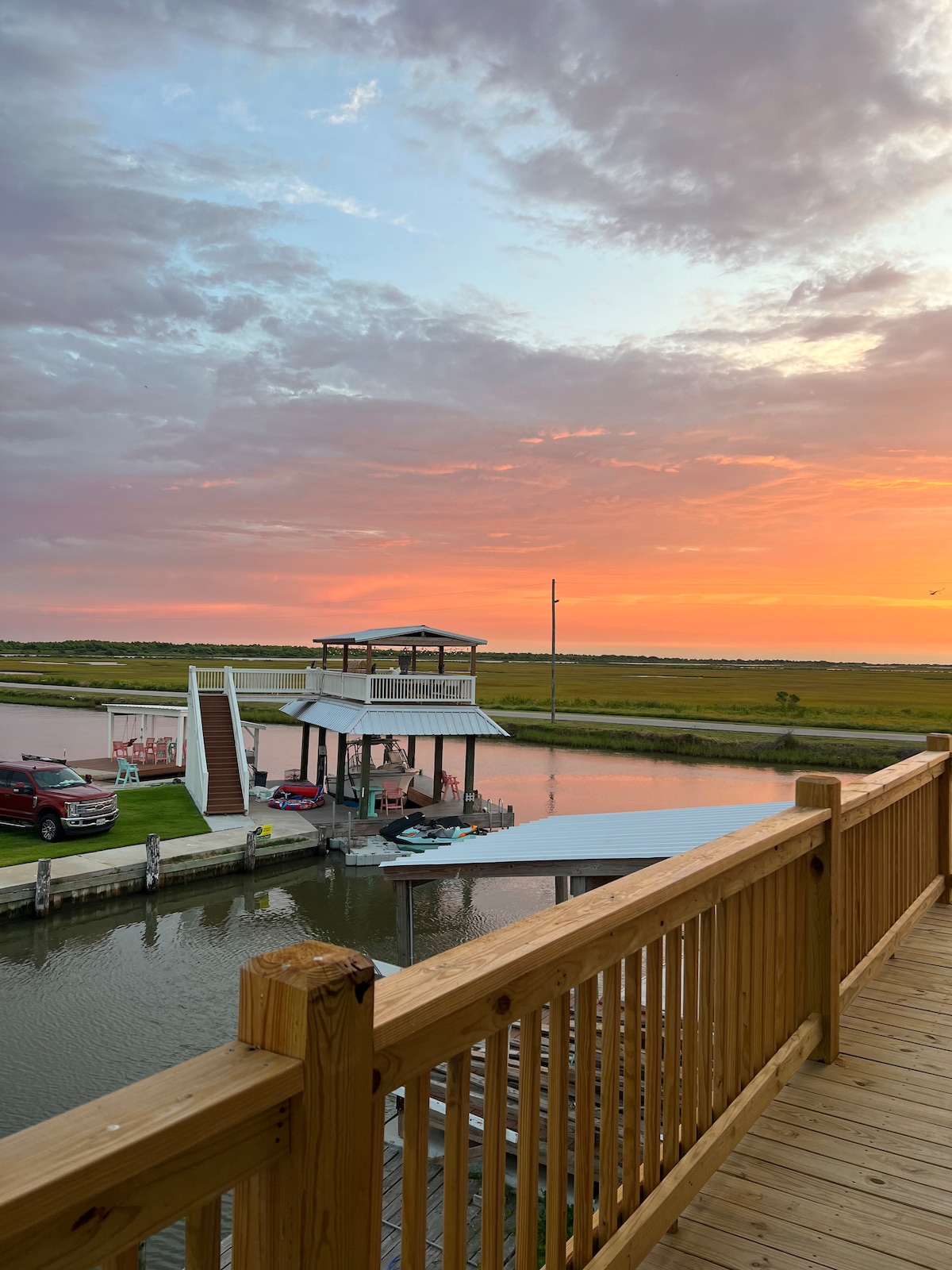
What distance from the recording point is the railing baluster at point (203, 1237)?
3.89 ft

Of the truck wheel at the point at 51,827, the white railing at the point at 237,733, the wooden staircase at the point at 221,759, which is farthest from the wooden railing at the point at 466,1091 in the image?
the wooden staircase at the point at 221,759

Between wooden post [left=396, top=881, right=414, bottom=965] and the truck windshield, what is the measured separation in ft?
50.9

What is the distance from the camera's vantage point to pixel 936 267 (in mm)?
20422

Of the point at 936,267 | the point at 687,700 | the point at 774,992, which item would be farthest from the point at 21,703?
the point at 774,992

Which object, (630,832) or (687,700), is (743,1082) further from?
(687,700)

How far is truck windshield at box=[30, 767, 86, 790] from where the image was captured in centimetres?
2225

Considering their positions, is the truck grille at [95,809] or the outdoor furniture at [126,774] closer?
the truck grille at [95,809]

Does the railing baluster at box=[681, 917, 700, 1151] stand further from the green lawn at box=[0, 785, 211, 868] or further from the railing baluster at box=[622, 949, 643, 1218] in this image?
the green lawn at box=[0, 785, 211, 868]

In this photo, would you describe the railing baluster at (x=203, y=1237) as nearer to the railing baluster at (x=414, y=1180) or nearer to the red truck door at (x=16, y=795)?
the railing baluster at (x=414, y=1180)

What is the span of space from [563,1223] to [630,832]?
6.64 m

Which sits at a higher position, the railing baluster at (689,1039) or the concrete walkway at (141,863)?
the railing baluster at (689,1039)

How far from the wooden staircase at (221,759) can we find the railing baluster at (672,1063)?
25.7 meters

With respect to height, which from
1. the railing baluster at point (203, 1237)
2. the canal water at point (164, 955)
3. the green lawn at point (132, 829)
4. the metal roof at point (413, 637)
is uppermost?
the metal roof at point (413, 637)

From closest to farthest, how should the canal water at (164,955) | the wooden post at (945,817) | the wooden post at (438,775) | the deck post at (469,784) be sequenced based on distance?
1. the wooden post at (945,817)
2. the canal water at (164,955)
3. the deck post at (469,784)
4. the wooden post at (438,775)
